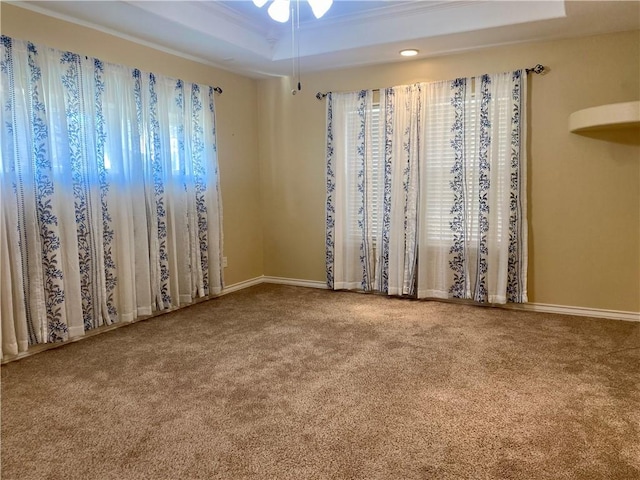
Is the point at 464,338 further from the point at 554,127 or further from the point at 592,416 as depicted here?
the point at 554,127

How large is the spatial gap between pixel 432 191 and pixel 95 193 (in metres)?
2.85

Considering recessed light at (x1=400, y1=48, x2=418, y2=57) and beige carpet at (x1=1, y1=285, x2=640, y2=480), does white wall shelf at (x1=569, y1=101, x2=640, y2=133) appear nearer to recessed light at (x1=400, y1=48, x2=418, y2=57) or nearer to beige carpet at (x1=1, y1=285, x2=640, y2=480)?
recessed light at (x1=400, y1=48, x2=418, y2=57)

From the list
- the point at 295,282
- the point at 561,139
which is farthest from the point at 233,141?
the point at 561,139

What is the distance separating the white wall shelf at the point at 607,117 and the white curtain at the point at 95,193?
10.5 ft

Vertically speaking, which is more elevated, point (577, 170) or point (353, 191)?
point (577, 170)

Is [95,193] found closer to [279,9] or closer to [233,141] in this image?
[233,141]

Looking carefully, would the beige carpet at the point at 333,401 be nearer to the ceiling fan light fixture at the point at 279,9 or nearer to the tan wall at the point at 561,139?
the tan wall at the point at 561,139

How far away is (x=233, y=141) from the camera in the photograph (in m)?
4.97

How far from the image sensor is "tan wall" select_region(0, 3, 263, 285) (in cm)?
386

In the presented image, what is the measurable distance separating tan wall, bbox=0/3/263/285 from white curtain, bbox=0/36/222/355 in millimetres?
148

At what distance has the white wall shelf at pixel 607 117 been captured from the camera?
324 cm

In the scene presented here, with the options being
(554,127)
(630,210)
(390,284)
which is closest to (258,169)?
(390,284)

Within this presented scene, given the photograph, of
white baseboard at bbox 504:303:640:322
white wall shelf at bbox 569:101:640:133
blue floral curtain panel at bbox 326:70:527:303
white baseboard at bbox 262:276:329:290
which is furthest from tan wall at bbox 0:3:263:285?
white wall shelf at bbox 569:101:640:133

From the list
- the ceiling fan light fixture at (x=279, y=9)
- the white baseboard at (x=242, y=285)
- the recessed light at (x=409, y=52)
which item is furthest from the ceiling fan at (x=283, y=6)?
the white baseboard at (x=242, y=285)
